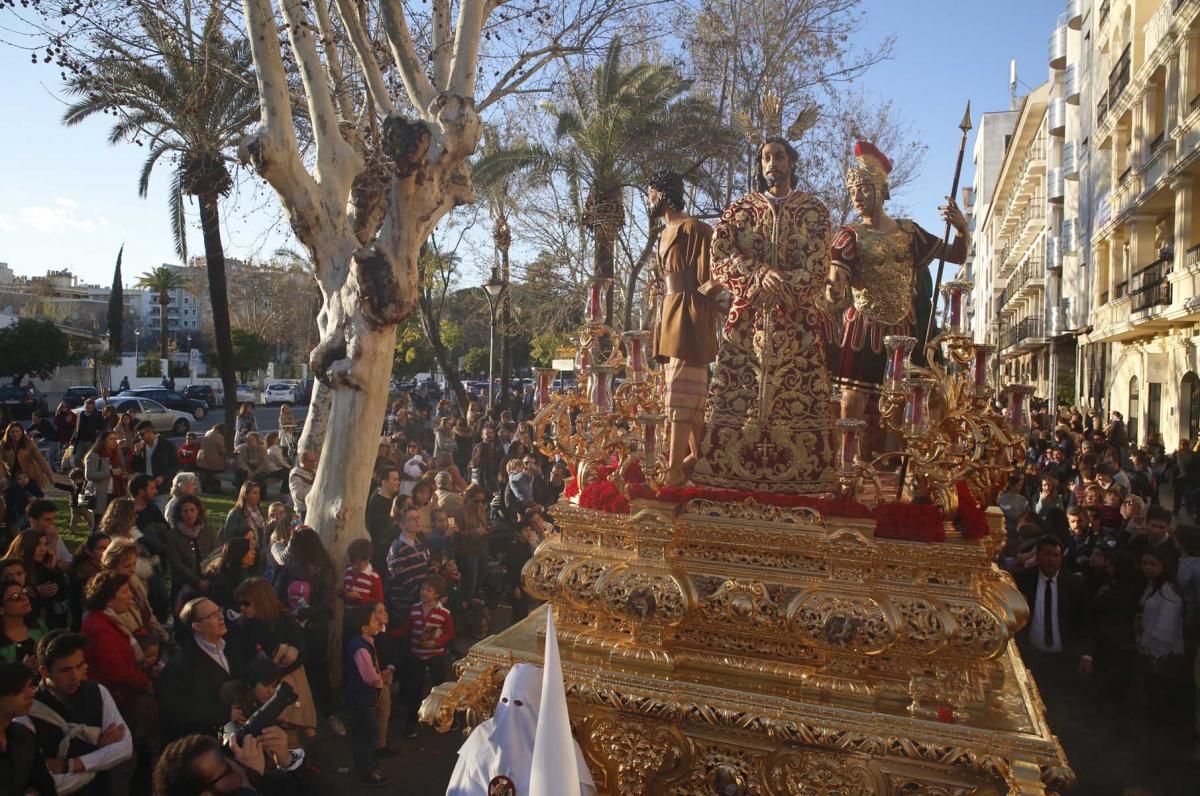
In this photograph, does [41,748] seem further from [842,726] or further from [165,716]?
[842,726]

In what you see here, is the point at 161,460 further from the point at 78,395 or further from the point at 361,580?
the point at 78,395

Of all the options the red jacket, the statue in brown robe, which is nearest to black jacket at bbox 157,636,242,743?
the red jacket

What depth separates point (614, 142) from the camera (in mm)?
19859

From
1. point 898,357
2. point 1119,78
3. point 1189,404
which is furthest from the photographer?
point 1119,78

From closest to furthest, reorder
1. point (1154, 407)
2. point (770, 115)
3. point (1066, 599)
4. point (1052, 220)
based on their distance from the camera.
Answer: point (770, 115), point (1066, 599), point (1154, 407), point (1052, 220)

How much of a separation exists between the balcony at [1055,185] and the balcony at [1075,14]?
5.37 metres

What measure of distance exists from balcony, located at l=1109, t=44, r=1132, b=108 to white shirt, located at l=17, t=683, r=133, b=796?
2698cm

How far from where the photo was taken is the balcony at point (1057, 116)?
3412cm

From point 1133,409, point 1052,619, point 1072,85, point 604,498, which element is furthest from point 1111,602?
point 1072,85

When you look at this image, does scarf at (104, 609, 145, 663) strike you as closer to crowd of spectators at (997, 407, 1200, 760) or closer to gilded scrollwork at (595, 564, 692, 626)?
gilded scrollwork at (595, 564, 692, 626)

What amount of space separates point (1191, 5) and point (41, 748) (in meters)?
22.1

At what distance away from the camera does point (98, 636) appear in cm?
489

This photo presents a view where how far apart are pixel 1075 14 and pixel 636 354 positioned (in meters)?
36.6

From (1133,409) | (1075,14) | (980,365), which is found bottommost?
(1133,409)
